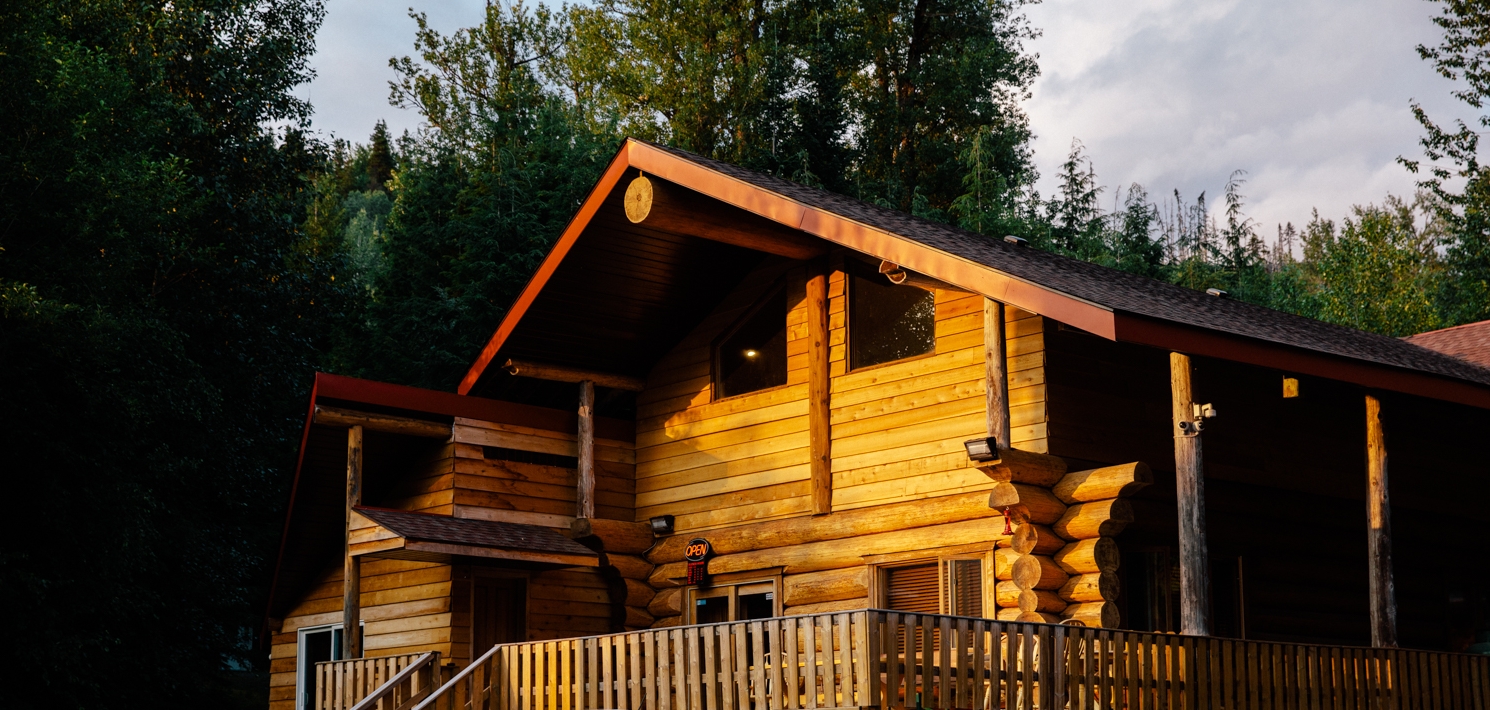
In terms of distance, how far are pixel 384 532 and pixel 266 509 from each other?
1711 cm

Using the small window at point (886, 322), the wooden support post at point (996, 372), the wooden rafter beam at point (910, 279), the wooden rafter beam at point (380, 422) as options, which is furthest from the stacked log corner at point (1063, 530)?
the wooden rafter beam at point (380, 422)

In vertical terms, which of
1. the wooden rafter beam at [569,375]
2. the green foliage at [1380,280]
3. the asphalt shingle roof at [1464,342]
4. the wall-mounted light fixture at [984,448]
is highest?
the green foliage at [1380,280]

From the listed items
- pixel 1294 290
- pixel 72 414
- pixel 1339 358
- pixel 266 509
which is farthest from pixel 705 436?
pixel 1294 290

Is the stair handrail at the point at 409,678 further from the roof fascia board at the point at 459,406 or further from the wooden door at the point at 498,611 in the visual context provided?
the roof fascia board at the point at 459,406

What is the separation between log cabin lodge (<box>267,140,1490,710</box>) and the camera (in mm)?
13508

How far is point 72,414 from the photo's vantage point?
22.8 m

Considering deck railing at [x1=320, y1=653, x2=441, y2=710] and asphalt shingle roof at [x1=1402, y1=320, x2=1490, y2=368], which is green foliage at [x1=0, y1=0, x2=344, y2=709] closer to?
deck railing at [x1=320, y1=653, x2=441, y2=710]

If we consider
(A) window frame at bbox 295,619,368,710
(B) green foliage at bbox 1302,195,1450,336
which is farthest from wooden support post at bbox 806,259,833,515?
(B) green foliage at bbox 1302,195,1450,336

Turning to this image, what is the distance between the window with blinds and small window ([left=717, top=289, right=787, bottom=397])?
10.3 feet

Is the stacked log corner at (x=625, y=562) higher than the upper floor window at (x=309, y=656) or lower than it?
higher

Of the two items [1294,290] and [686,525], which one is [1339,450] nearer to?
[686,525]

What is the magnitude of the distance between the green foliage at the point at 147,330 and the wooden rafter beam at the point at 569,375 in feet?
21.6

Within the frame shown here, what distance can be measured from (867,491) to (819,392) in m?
1.39

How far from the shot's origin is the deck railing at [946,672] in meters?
12.0
